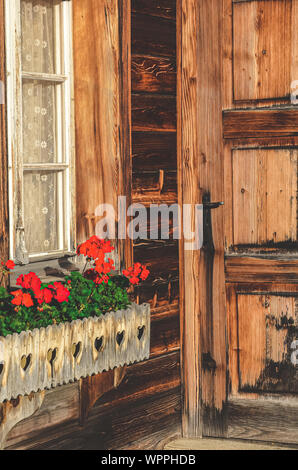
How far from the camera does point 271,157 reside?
13.6 ft

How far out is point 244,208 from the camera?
13.8 ft

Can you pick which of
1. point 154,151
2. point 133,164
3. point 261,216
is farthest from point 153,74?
point 261,216

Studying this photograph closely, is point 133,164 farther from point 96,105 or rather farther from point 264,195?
point 264,195

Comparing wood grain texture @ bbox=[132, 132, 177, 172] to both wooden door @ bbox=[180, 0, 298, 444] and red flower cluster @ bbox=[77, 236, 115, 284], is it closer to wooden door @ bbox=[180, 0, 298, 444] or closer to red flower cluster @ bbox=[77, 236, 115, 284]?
wooden door @ bbox=[180, 0, 298, 444]

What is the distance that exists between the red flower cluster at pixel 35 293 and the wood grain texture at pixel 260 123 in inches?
60.2

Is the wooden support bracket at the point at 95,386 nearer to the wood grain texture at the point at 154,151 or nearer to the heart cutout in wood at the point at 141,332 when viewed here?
the heart cutout in wood at the point at 141,332

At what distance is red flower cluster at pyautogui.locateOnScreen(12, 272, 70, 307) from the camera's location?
3.10m

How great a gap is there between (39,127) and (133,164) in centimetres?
58

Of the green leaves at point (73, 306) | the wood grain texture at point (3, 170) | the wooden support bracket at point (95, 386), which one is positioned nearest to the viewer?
the green leaves at point (73, 306)

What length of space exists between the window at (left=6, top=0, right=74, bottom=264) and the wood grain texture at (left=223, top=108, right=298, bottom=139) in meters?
0.96

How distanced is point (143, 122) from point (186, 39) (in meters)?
0.58

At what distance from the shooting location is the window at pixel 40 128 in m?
3.48

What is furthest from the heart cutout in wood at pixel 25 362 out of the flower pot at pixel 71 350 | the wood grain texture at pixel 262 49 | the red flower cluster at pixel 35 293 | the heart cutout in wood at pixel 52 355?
the wood grain texture at pixel 262 49
